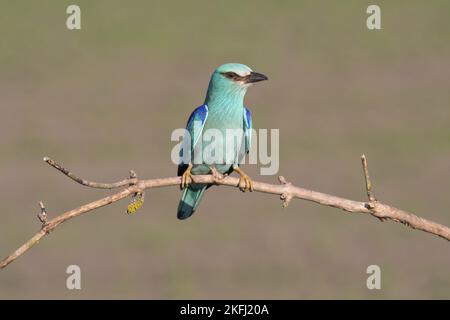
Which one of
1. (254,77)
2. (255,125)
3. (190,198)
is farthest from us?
(255,125)

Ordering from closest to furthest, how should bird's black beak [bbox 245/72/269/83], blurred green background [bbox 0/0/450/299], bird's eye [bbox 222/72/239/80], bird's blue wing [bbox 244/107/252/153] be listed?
bird's black beak [bbox 245/72/269/83], bird's eye [bbox 222/72/239/80], bird's blue wing [bbox 244/107/252/153], blurred green background [bbox 0/0/450/299]

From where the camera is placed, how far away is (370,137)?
23.5m

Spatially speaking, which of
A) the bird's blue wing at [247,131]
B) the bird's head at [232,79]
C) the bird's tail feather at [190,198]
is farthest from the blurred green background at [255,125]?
the bird's head at [232,79]

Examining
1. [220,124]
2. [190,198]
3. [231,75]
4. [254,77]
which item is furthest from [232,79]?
[190,198]

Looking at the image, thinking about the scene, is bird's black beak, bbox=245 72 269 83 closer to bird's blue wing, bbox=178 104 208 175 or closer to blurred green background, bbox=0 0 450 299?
bird's blue wing, bbox=178 104 208 175

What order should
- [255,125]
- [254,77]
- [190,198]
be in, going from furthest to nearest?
[255,125] → [190,198] → [254,77]

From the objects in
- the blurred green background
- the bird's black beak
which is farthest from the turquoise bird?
the blurred green background

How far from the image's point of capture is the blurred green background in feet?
56.1

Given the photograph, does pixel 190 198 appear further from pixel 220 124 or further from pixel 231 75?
pixel 231 75

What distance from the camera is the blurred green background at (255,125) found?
17.1 metres

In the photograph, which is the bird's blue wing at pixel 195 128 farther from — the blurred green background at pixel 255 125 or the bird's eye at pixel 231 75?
the blurred green background at pixel 255 125

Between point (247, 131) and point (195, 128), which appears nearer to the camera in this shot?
point (195, 128)

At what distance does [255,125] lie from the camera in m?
23.0

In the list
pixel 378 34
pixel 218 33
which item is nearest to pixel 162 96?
pixel 218 33
